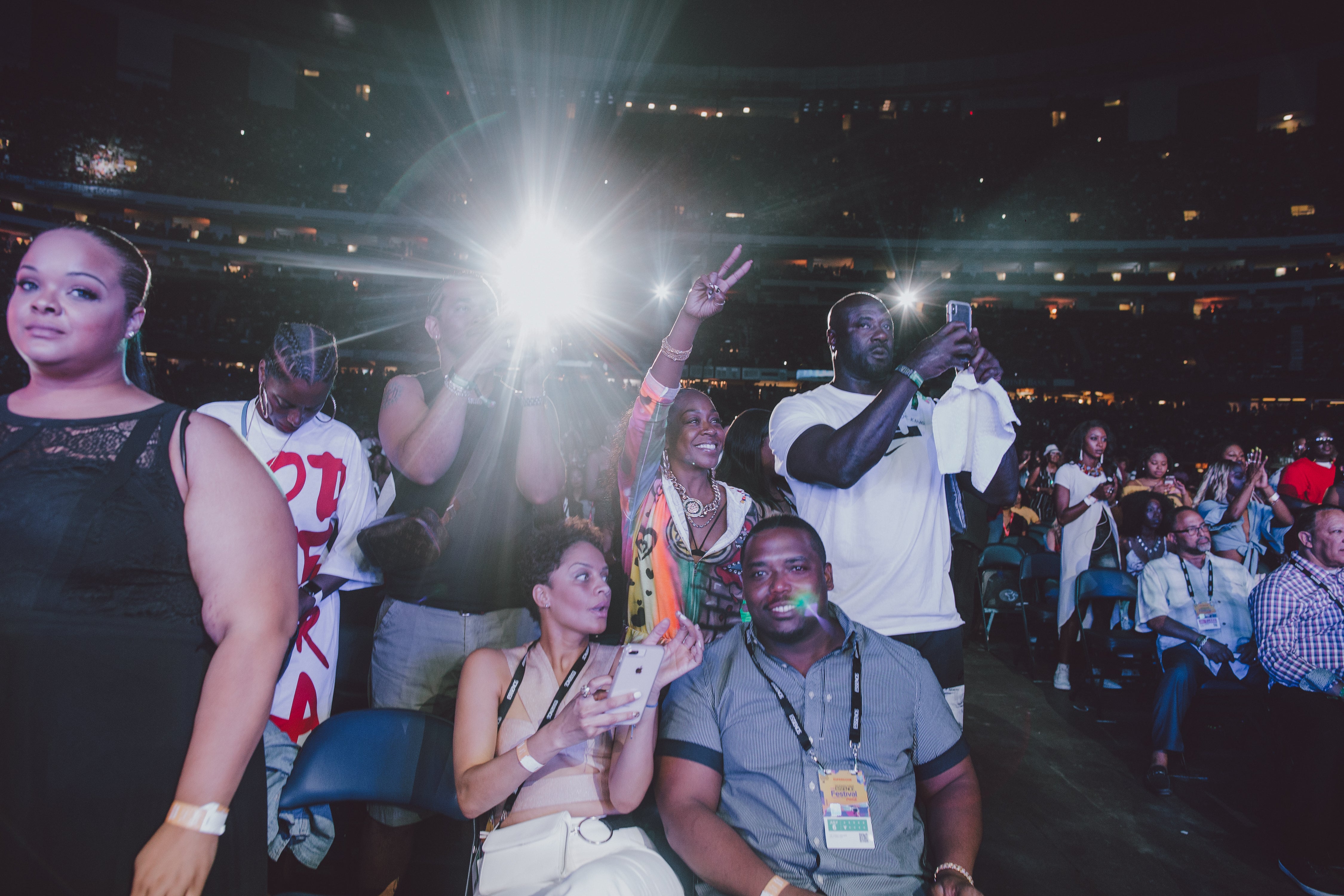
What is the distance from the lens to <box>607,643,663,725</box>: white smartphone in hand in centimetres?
142

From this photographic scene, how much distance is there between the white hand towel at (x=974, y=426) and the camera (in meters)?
1.85

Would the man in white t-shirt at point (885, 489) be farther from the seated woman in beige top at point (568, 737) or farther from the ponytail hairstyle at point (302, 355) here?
the ponytail hairstyle at point (302, 355)

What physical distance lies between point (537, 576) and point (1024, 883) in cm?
229

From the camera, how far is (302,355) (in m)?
2.04

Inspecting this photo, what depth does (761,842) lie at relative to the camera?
161 cm

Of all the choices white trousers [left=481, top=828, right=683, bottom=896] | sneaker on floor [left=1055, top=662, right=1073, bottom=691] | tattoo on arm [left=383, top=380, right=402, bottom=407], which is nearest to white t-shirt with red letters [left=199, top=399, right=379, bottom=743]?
tattoo on arm [left=383, top=380, right=402, bottom=407]

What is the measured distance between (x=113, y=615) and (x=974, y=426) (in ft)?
6.25

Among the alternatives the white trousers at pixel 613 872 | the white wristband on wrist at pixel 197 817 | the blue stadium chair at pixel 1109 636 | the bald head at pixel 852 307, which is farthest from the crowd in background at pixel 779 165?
the white wristband on wrist at pixel 197 817

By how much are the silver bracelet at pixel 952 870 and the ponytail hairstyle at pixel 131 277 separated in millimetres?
1878

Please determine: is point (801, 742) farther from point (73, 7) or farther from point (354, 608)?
point (73, 7)

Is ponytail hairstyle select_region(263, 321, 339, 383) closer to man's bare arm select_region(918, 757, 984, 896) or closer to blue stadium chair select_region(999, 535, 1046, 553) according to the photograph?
man's bare arm select_region(918, 757, 984, 896)

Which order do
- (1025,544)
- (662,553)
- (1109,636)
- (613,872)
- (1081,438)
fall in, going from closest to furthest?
1. (613,872)
2. (662,553)
3. (1109,636)
4. (1081,438)
5. (1025,544)

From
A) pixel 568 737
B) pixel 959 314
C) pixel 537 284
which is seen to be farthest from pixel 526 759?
pixel 959 314

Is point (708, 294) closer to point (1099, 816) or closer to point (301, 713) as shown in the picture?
point (301, 713)
